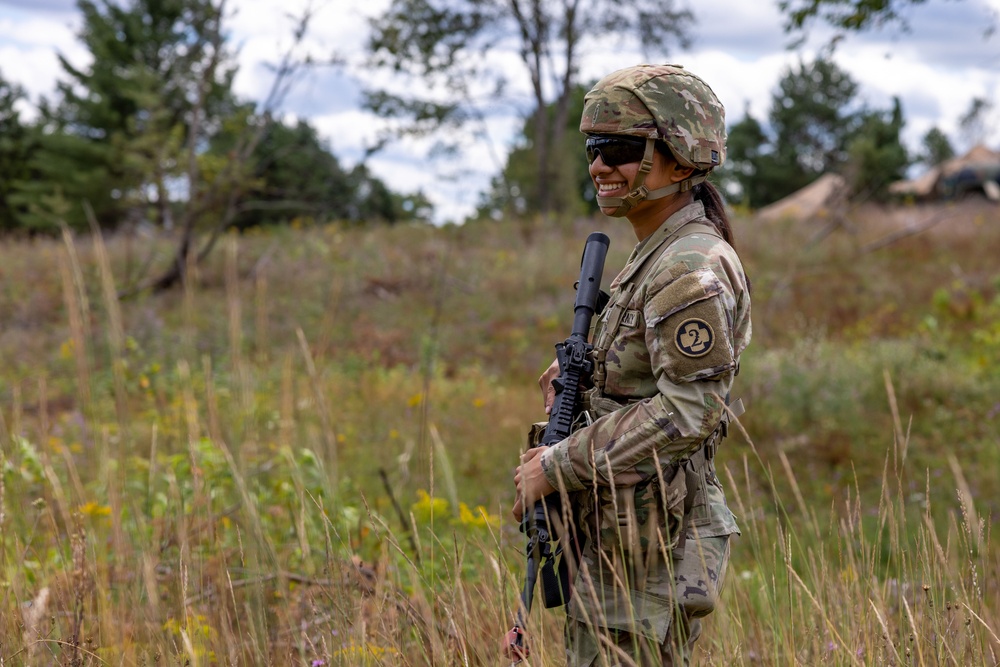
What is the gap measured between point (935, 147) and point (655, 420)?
101 ft

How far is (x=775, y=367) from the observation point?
7.20 meters

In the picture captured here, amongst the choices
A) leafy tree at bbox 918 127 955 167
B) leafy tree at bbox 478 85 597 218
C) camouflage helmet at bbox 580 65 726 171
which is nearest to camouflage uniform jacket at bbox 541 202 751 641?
camouflage helmet at bbox 580 65 726 171

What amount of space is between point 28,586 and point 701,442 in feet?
7.36

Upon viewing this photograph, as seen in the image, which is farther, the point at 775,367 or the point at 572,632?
the point at 775,367

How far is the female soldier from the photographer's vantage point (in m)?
1.64

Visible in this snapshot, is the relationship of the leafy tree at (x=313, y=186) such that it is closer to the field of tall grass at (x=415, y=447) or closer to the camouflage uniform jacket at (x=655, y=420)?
the field of tall grass at (x=415, y=447)

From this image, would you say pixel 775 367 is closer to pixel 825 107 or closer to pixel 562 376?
pixel 562 376

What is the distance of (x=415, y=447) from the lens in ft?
17.6

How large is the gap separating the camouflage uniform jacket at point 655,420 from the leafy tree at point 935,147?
2634cm

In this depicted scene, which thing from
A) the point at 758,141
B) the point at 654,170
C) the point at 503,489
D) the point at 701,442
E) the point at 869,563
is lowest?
the point at 503,489

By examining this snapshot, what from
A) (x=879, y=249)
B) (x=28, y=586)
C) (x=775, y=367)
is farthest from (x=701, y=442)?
(x=879, y=249)

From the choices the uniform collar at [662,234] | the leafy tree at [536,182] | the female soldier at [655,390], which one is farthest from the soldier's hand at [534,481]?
the leafy tree at [536,182]

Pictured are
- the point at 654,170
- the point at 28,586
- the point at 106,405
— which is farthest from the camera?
the point at 106,405

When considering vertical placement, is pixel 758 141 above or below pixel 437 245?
Answer: above
